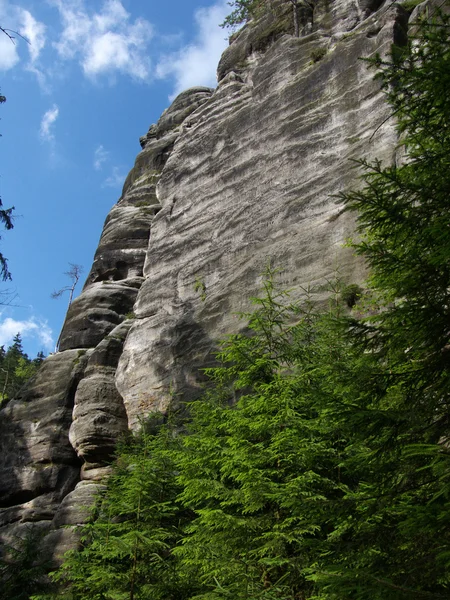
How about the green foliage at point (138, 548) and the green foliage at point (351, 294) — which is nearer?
the green foliage at point (138, 548)

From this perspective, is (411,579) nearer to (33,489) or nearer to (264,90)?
(33,489)

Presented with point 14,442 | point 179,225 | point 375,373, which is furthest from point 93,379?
point 375,373

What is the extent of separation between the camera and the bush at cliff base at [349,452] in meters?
4.65

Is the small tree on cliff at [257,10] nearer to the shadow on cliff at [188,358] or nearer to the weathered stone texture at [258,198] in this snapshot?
the weathered stone texture at [258,198]

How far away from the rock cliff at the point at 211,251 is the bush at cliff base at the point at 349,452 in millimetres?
5397

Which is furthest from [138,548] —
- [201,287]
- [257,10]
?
[257,10]

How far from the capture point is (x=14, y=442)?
19375 millimetres

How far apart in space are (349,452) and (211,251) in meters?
12.5

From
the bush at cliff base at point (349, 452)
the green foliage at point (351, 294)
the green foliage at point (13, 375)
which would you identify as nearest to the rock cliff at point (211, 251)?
the green foliage at point (351, 294)

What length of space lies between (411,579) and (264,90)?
1996 cm

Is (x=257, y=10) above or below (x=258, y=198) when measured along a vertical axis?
above

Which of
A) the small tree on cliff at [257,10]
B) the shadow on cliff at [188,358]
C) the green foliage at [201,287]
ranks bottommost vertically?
the shadow on cliff at [188,358]

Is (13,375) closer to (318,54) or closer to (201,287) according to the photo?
(201,287)

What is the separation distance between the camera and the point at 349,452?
7152 mm
